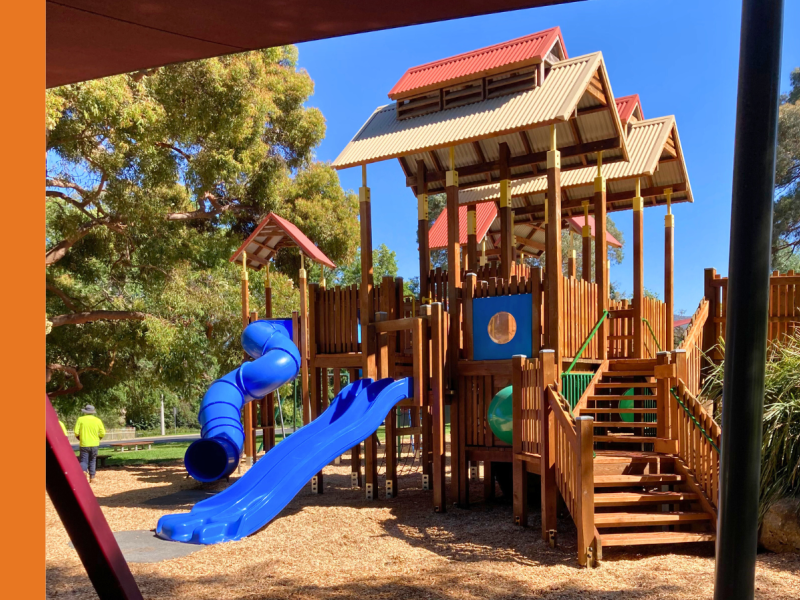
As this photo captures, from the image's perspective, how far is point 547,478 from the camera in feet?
26.2

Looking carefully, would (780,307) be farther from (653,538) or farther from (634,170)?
(653,538)

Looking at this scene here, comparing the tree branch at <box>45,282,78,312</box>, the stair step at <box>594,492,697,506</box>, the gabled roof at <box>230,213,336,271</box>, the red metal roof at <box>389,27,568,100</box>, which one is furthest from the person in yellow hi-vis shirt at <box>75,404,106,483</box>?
the stair step at <box>594,492,697,506</box>

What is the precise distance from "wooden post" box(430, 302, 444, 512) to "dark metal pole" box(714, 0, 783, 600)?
24.1 feet

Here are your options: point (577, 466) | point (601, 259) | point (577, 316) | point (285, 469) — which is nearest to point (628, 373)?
point (577, 316)

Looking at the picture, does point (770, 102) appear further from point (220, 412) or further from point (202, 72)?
point (202, 72)

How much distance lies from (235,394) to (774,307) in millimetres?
9304

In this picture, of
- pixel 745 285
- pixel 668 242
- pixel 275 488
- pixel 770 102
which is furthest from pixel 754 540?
pixel 668 242

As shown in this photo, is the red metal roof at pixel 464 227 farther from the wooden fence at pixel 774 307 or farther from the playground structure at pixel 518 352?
the wooden fence at pixel 774 307

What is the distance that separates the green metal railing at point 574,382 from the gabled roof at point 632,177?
4.31 m

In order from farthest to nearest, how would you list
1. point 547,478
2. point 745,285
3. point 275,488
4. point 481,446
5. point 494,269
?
point 494,269, point 481,446, point 275,488, point 547,478, point 745,285

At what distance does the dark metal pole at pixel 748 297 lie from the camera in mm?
2889

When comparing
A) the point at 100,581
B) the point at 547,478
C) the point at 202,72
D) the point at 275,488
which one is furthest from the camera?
the point at 202,72

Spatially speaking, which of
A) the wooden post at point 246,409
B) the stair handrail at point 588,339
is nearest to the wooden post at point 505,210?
the stair handrail at point 588,339

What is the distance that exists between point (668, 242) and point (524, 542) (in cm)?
786
